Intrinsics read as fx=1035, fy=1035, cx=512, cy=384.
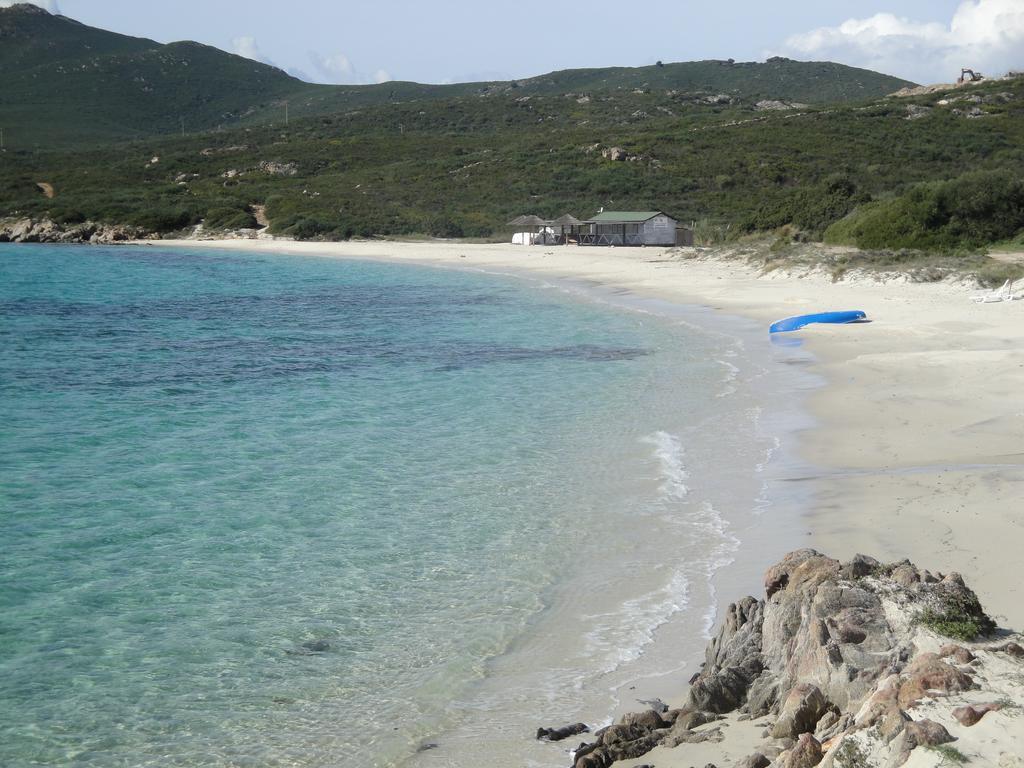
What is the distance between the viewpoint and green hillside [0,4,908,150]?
474ft

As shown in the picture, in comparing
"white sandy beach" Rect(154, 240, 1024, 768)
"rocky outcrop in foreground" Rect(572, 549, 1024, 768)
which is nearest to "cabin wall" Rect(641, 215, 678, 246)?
"white sandy beach" Rect(154, 240, 1024, 768)

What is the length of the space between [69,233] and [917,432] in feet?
226

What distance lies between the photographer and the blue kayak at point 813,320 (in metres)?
22.0

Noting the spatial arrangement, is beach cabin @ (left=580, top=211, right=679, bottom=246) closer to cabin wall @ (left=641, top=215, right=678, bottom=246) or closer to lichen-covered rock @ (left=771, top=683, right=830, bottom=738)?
cabin wall @ (left=641, top=215, right=678, bottom=246)

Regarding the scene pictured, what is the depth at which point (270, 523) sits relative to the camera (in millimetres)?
9430

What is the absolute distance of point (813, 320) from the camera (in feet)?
72.8

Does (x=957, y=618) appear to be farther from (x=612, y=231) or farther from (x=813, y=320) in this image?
(x=612, y=231)

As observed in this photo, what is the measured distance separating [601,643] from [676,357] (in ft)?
41.9

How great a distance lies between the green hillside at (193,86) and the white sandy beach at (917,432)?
111m

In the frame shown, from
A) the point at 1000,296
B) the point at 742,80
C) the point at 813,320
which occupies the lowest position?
the point at 813,320

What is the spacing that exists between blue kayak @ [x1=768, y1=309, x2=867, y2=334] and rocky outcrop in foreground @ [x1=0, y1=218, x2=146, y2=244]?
191 feet

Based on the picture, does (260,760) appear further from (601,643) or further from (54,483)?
(54,483)

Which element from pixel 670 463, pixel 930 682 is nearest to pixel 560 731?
pixel 930 682

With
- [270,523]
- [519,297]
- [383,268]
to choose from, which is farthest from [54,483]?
[383,268]
